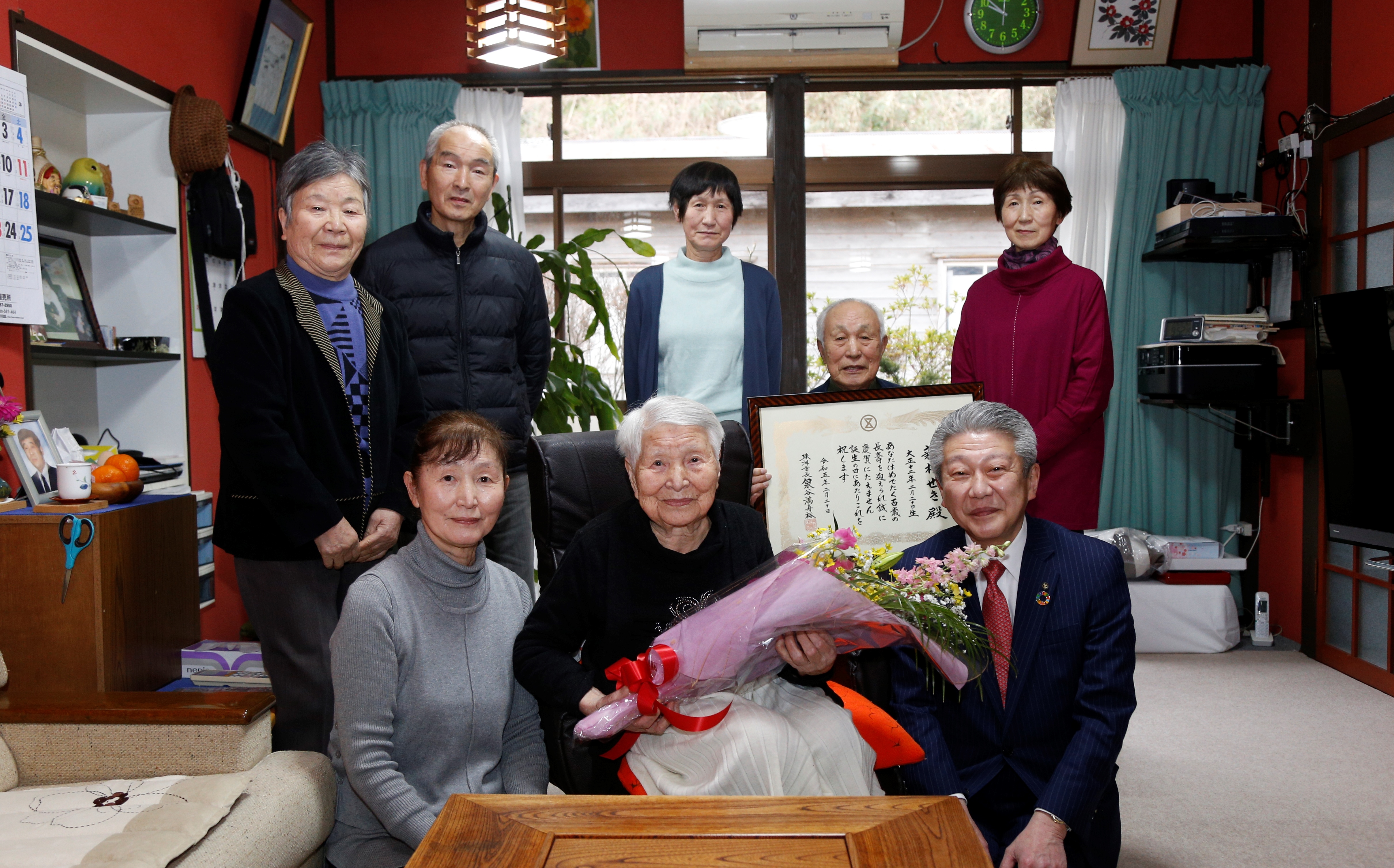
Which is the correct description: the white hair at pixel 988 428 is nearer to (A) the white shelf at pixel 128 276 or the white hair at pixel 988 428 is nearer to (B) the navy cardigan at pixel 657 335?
(B) the navy cardigan at pixel 657 335

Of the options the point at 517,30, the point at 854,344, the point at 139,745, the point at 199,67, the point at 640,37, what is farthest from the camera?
the point at 640,37

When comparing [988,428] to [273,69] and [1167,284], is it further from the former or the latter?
[273,69]

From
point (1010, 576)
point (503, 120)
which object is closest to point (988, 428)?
point (1010, 576)

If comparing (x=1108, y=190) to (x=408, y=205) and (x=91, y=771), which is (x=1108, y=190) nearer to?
(x=408, y=205)

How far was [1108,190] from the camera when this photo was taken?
177 inches

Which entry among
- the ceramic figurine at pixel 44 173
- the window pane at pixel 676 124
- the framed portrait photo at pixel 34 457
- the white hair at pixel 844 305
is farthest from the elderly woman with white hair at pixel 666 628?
the window pane at pixel 676 124

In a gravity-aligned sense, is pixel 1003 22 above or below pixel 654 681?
above

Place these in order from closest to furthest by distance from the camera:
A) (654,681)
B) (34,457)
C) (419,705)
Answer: (654,681), (419,705), (34,457)

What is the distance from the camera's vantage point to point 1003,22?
449 centimetres

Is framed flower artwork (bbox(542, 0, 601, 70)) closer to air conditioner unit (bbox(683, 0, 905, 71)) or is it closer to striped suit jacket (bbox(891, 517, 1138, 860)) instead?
air conditioner unit (bbox(683, 0, 905, 71))

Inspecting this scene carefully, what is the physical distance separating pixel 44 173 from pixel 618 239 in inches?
98.4

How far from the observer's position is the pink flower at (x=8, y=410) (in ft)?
7.02

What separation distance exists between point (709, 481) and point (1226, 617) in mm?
3372

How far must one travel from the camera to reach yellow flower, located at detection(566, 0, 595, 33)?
4.48m
